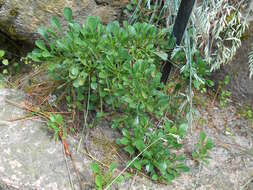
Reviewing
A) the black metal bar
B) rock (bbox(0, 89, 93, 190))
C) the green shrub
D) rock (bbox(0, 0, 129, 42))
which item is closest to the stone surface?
rock (bbox(0, 89, 93, 190))

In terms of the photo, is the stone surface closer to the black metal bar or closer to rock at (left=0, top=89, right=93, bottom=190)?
rock at (left=0, top=89, right=93, bottom=190)

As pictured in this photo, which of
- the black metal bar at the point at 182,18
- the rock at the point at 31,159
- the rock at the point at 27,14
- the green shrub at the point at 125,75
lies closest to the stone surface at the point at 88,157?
the rock at the point at 31,159

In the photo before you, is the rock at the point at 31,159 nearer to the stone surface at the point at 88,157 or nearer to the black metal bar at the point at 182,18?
the stone surface at the point at 88,157

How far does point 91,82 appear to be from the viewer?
182cm

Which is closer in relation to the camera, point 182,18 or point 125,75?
A: point 125,75

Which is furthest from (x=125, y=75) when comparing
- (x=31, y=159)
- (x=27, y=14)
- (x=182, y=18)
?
(x=27, y=14)

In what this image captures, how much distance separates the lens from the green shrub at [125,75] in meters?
1.72

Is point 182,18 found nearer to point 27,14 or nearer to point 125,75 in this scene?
point 125,75

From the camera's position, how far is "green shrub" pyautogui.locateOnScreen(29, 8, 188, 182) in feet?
5.64

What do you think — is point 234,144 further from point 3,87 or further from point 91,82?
point 3,87

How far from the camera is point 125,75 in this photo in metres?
1.74

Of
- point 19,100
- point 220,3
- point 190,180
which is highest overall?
point 220,3

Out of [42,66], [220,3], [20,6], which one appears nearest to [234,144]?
[220,3]

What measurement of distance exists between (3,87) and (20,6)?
0.55 m
